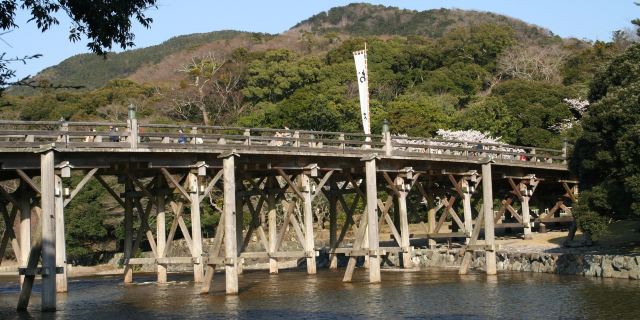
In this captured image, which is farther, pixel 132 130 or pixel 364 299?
pixel 364 299

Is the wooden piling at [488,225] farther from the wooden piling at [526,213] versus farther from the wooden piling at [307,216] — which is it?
the wooden piling at [526,213]

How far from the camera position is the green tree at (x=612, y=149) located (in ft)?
109

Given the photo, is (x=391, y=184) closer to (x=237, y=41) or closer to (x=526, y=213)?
(x=526, y=213)

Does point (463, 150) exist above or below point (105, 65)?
below

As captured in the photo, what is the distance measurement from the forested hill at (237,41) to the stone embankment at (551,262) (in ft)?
228

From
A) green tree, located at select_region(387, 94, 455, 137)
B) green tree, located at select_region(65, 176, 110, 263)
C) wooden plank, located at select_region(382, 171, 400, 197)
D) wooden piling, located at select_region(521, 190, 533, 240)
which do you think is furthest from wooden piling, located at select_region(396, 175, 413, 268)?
green tree, located at select_region(387, 94, 455, 137)

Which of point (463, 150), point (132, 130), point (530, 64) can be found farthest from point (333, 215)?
point (530, 64)

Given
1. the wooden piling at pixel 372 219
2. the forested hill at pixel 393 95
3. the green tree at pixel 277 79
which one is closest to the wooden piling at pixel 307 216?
the wooden piling at pixel 372 219

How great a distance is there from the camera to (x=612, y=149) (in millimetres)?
36344

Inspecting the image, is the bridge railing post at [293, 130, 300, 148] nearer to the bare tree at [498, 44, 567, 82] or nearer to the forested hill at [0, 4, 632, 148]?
the forested hill at [0, 4, 632, 148]

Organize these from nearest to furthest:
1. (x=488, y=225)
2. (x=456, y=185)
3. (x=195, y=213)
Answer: (x=195, y=213)
(x=488, y=225)
(x=456, y=185)

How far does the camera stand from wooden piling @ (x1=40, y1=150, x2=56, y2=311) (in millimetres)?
24906

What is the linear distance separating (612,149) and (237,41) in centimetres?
9683

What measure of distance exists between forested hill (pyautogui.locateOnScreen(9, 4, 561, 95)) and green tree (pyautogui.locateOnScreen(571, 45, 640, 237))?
7493 cm
